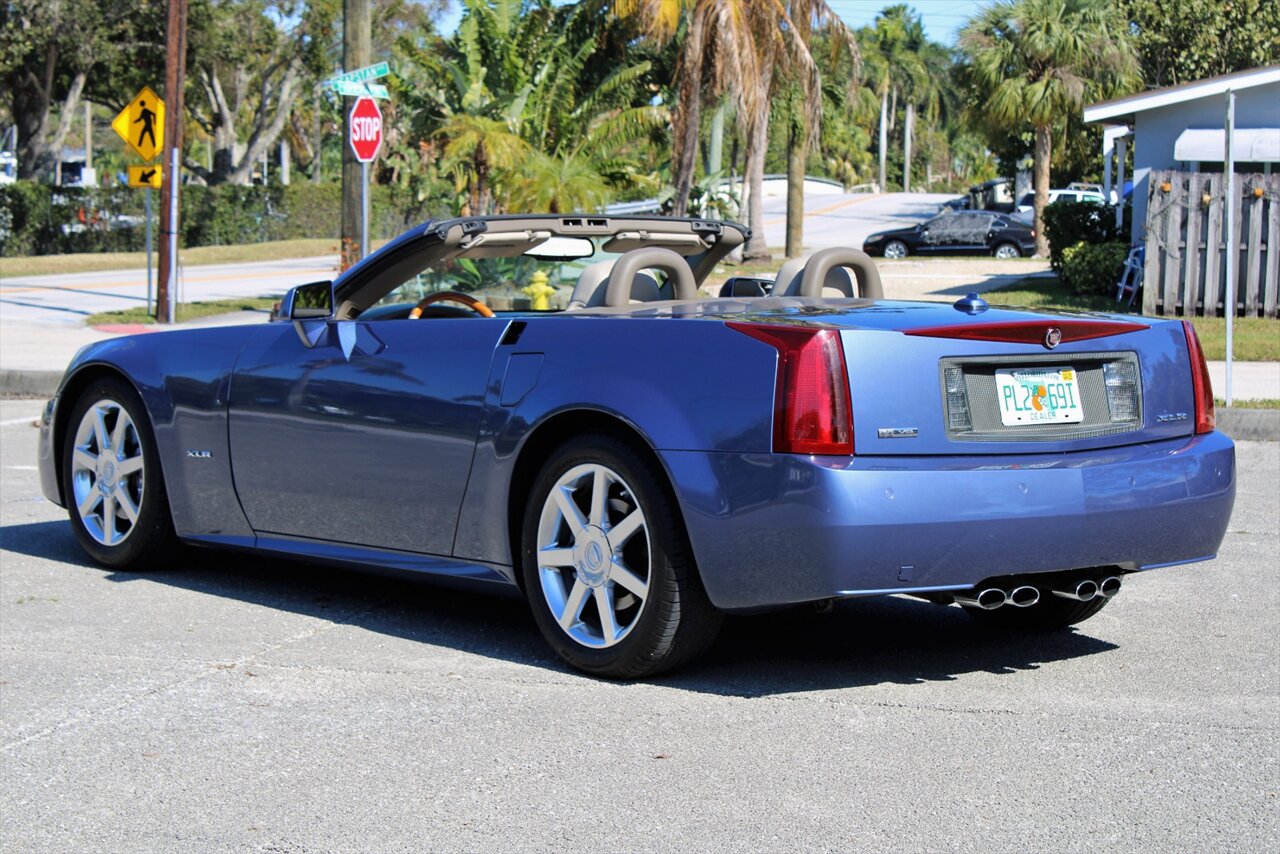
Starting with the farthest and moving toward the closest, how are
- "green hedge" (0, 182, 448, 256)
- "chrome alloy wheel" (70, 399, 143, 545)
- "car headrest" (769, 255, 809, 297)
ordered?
"green hedge" (0, 182, 448, 256)
"chrome alloy wheel" (70, 399, 143, 545)
"car headrest" (769, 255, 809, 297)

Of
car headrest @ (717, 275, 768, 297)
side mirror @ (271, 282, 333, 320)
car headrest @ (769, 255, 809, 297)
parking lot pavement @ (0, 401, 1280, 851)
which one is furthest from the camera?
car headrest @ (717, 275, 768, 297)

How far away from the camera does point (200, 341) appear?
6.36 m

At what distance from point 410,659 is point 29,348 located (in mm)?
14797

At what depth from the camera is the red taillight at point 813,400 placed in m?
4.51

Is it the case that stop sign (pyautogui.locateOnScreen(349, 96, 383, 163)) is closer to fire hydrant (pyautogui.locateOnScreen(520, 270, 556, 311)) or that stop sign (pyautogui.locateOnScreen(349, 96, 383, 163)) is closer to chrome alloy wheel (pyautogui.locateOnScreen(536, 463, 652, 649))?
fire hydrant (pyautogui.locateOnScreen(520, 270, 556, 311))

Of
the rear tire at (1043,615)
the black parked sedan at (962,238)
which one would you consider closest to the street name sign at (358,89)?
the rear tire at (1043,615)

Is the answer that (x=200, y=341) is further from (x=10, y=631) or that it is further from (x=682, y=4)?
(x=682, y=4)

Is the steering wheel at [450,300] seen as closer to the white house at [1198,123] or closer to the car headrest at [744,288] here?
the car headrest at [744,288]

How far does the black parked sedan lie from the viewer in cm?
4041

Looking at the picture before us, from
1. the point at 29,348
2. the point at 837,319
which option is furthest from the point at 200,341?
the point at 29,348

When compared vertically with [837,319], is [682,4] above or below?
above

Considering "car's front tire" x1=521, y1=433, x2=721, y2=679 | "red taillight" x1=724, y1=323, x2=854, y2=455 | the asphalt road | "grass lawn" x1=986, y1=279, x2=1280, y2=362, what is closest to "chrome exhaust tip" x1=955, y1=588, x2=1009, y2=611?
"red taillight" x1=724, y1=323, x2=854, y2=455

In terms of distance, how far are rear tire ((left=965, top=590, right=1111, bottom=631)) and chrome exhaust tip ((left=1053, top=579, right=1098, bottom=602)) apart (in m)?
0.60

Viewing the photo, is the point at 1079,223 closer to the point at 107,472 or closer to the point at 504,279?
the point at 504,279
